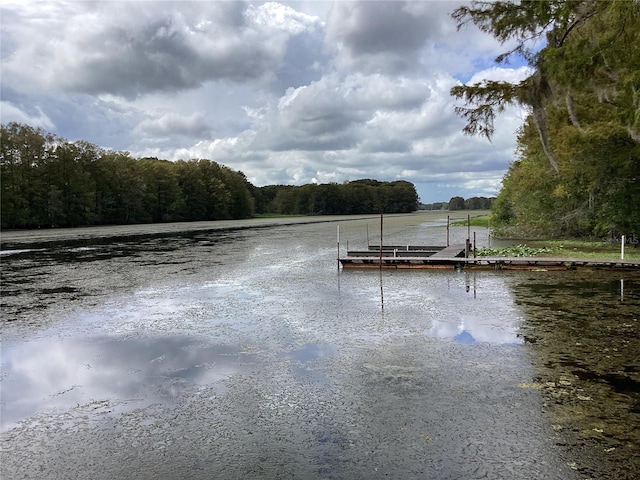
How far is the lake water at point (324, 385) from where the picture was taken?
3.92 meters

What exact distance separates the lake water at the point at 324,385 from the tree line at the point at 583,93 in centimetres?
402

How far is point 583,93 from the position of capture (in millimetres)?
12359

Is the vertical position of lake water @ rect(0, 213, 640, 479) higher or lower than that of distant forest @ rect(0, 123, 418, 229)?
lower

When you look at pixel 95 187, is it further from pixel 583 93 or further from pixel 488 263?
pixel 583 93

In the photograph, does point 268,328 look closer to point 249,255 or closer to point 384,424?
point 384,424

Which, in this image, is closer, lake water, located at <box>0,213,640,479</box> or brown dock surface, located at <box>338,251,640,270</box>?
lake water, located at <box>0,213,640,479</box>

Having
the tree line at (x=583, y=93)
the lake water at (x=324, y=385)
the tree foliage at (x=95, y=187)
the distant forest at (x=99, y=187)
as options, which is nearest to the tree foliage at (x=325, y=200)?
the distant forest at (x=99, y=187)

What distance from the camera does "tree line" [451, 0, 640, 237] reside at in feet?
28.9

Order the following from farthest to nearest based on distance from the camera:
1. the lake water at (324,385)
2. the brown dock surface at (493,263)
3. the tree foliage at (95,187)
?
the tree foliage at (95,187) < the brown dock surface at (493,263) < the lake water at (324,385)

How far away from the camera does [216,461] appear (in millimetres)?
3926

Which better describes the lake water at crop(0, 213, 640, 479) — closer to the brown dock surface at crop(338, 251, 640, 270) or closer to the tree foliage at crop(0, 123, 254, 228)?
the brown dock surface at crop(338, 251, 640, 270)

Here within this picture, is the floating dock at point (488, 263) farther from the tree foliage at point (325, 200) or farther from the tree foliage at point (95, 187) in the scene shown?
the tree foliage at point (325, 200)

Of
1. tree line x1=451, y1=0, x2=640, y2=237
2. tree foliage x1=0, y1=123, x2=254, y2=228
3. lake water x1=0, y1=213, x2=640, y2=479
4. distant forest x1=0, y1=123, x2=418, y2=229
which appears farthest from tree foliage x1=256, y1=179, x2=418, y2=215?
lake water x1=0, y1=213, x2=640, y2=479

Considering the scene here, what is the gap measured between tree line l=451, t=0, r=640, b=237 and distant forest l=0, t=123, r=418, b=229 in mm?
48283
